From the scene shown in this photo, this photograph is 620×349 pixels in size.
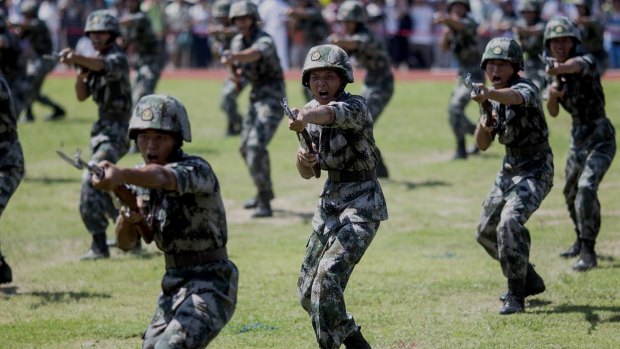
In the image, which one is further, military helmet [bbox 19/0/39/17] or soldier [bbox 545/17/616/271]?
military helmet [bbox 19/0/39/17]

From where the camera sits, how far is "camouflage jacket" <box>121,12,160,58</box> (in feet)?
70.9

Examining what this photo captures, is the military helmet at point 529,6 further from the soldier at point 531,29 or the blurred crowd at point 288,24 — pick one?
the blurred crowd at point 288,24

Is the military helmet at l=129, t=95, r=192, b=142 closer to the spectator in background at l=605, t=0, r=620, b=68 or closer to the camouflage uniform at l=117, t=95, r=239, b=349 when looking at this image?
the camouflage uniform at l=117, t=95, r=239, b=349

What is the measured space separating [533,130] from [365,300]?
2.27m

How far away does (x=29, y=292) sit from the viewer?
12289 millimetres

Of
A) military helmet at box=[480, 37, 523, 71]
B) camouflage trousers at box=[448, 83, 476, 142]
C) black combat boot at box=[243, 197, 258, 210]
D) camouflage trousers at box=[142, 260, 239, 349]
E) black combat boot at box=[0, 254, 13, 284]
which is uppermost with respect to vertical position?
military helmet at box=[480, 37, 523, 71]

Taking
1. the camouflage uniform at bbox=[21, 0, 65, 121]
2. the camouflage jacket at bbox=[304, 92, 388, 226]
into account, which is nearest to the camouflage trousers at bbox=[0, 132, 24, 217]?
the camouflage jacket at bbox=[304, 92, 388, 226]

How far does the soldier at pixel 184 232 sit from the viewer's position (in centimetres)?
760

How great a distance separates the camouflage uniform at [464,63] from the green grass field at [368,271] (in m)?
0.69

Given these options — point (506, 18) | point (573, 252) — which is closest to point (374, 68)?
point (573, 252)

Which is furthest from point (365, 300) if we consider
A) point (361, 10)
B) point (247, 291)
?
point (361, 10)

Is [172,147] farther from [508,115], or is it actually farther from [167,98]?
[508,115]

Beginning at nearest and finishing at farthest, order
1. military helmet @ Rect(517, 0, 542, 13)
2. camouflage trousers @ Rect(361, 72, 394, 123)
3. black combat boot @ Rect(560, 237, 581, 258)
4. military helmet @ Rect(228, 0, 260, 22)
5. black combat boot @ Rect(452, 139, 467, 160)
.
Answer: black combat boot @ Rect(560, 237, 581, 258), military helmet @ Rect(228, 0, 260, 22), camouflage trousers @ Rect(361, 72, 394, 123), black combat boot @ Rect(452, 139, 467, 160), military helmet @ Rect(517, 0, 542, 13)

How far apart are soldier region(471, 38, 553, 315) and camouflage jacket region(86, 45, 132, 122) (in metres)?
4.78
